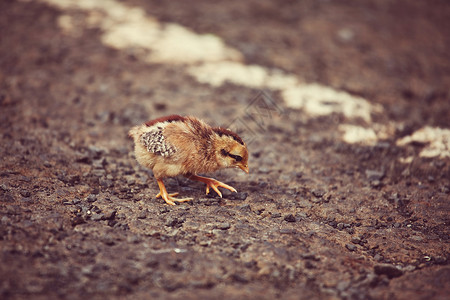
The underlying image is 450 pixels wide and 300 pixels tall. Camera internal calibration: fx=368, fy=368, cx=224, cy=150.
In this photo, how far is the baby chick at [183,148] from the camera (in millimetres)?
3781

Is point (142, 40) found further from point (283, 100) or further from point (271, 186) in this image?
point (271, 186)

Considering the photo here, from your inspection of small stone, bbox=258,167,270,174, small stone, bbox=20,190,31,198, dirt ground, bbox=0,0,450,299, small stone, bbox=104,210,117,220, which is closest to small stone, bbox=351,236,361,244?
dirt ground, bbox=0,0,450,299

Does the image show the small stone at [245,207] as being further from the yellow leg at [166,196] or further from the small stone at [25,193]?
the small stone at [25,193]

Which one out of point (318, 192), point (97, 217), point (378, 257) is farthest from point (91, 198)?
point (378, 257)

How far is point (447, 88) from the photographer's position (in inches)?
261

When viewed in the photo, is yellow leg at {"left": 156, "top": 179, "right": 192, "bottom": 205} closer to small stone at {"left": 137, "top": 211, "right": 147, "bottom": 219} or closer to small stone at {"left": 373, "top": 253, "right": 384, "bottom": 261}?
small stone at {"left": 137, "top": 211, "right": 147, "bottom": 219}

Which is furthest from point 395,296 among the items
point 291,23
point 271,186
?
point 291,23

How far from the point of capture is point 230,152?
3910 millimetres

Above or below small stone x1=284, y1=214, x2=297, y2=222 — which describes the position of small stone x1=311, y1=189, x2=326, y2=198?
above

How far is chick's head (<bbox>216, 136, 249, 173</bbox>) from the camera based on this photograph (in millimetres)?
3898

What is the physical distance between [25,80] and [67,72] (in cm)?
67

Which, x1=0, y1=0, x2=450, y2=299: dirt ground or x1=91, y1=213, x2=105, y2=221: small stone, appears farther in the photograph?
x1=91, y1=213, x2=105, y2=221: small stone

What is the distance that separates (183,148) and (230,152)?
1.65 feet

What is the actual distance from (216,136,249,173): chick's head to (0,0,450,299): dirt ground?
16.3 inches
